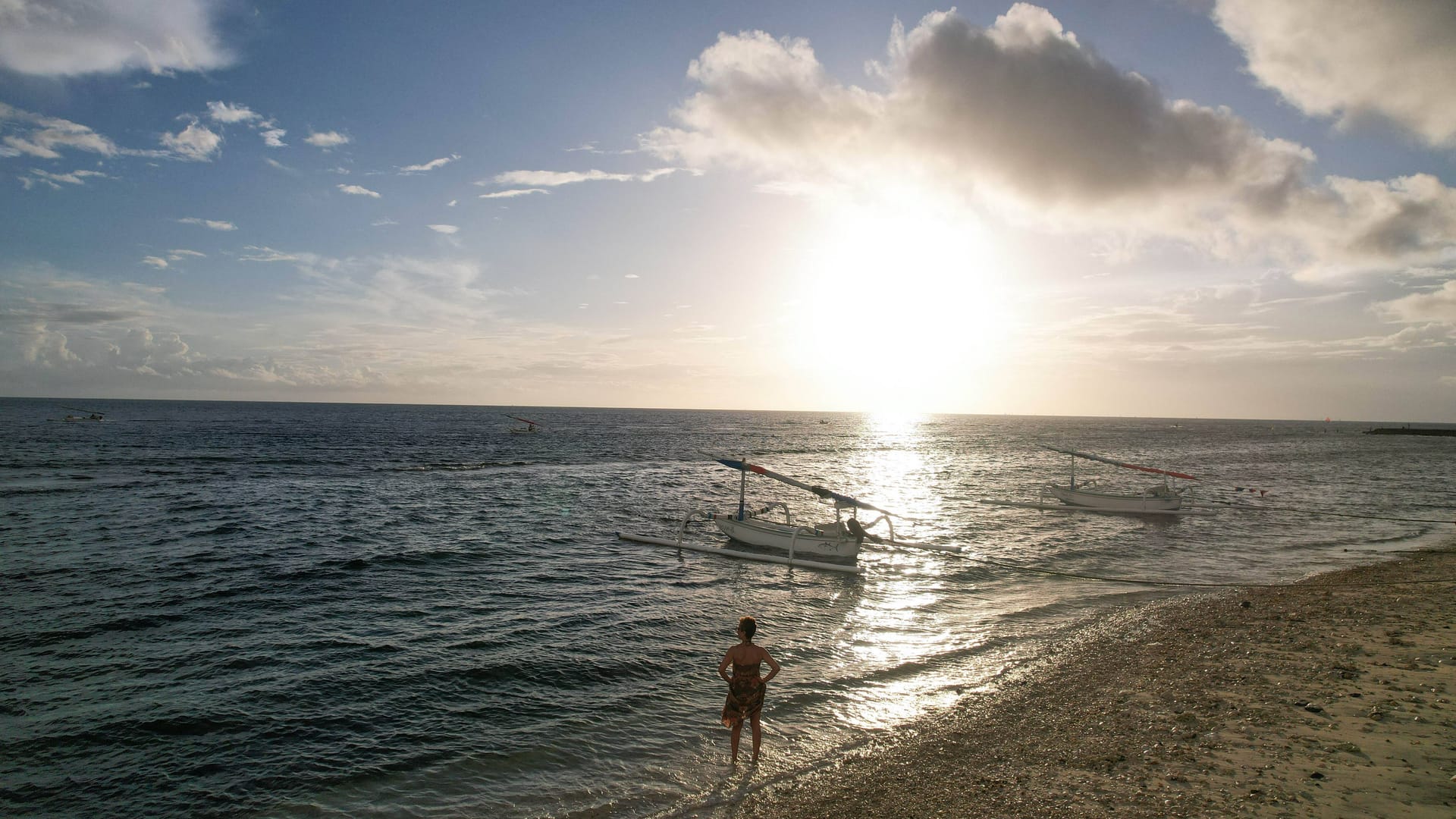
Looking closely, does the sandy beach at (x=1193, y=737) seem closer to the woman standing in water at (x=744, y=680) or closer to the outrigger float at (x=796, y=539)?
the woman standing in water at (x=744, y=680)

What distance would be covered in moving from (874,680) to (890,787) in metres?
5.42

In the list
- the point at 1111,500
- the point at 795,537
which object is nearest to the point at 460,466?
the point at 795,537

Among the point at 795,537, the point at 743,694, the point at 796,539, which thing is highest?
the point at 743,694

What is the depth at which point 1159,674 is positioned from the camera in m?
14.7

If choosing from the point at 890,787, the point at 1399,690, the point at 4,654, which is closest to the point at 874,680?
the point at 890,787

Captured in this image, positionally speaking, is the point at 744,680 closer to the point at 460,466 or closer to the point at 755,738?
the point at 755,738

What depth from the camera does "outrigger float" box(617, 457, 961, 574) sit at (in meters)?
29.5

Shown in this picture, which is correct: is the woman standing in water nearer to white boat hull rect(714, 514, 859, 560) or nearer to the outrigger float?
the outrigger float

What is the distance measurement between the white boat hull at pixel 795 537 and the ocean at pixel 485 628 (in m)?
1.63

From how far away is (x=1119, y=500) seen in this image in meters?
46.2

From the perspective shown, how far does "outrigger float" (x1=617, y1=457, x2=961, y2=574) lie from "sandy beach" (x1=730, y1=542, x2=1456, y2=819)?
12.4 m

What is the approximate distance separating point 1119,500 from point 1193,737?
39.7 metres

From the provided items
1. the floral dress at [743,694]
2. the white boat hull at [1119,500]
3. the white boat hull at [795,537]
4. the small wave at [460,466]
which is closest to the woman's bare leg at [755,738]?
the floral dress at [743,694]

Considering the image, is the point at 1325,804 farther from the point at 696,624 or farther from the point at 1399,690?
the point at 696,624
